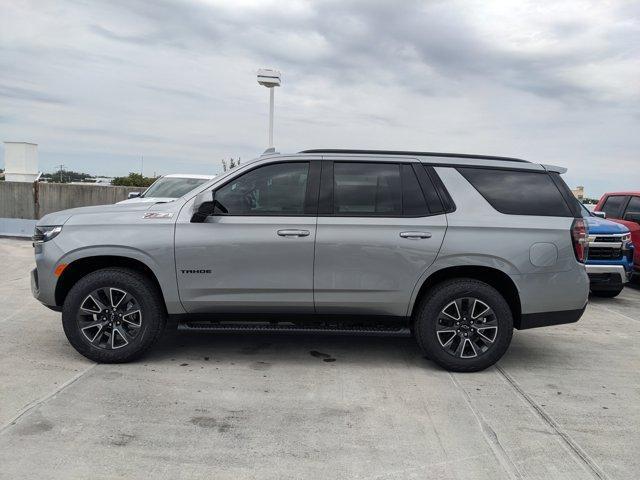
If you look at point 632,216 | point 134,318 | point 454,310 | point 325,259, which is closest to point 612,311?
point 632,216

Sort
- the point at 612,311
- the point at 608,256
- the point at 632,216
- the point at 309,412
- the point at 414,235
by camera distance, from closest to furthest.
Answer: the point at 309,412 → the point at 414,235 → the point at 612,311 → the point at 608,256 → the point at 632,216

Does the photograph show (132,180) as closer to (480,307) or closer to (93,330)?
(93,330)

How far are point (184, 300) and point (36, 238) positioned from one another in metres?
1.43

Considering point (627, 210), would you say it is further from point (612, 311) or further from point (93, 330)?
point (93, 330)

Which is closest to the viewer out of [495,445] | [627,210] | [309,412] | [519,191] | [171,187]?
[495,445]

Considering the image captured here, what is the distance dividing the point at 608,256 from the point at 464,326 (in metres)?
4.75

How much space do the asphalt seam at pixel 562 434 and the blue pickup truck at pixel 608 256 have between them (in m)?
4.25

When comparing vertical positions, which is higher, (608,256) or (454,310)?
(608,256)

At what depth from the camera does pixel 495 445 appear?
346 centimetres

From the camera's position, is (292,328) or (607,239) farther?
(607,239)

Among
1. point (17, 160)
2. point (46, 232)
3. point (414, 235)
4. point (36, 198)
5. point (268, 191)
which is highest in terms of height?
point (17, 160)

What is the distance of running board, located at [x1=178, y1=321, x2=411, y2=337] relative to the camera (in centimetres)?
475

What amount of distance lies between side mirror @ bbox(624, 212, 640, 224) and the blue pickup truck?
1.78 meters

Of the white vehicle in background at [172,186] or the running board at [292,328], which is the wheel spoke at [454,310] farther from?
the white vehicle in background at [172,186]
